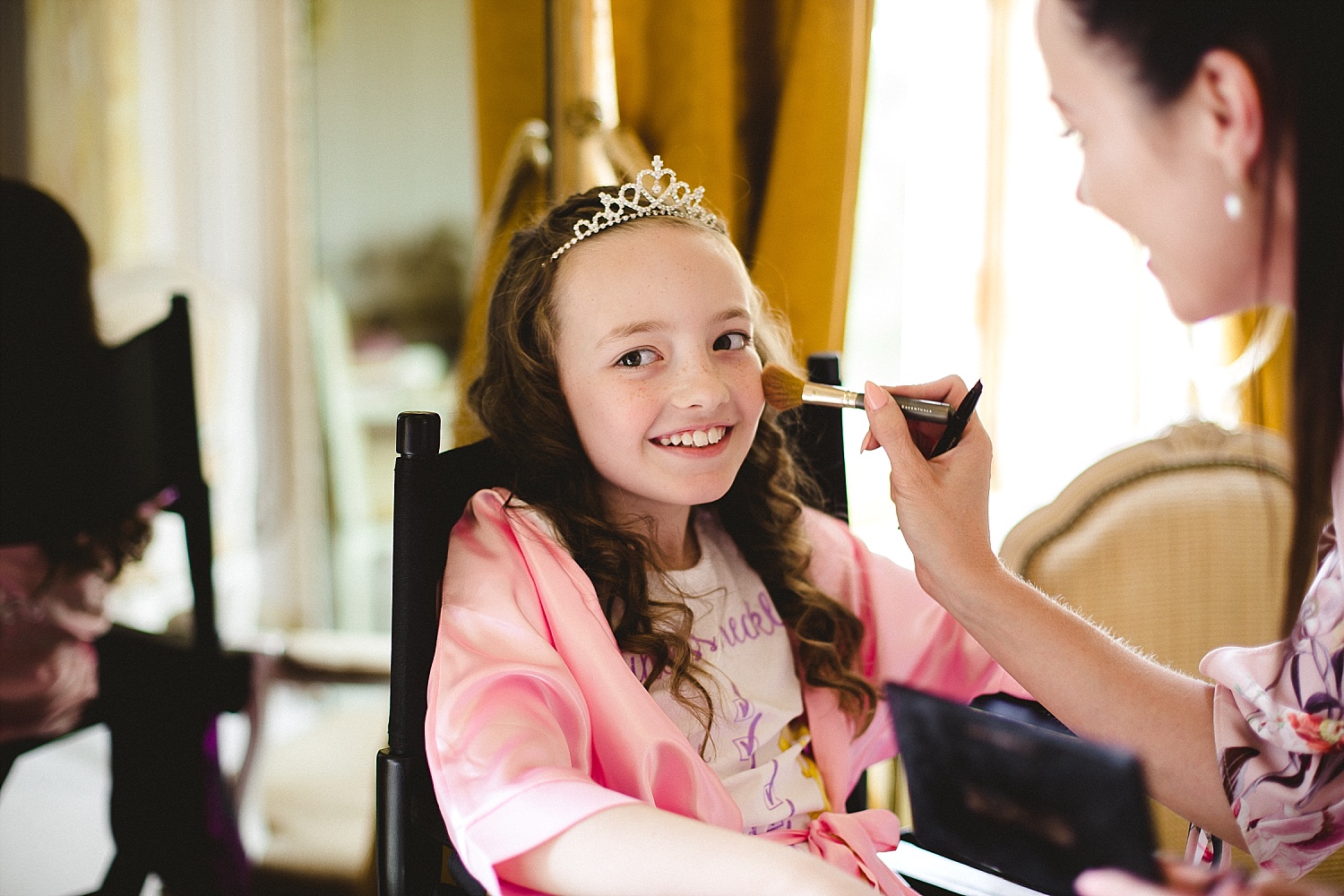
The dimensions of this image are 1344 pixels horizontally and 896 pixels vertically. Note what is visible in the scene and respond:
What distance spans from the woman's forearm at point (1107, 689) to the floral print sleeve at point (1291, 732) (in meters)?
0.02

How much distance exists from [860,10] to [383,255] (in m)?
0.81

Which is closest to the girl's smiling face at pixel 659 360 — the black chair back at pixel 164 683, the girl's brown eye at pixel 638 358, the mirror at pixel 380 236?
the girl's brown eye at pixel 638 358

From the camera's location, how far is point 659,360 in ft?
2.79

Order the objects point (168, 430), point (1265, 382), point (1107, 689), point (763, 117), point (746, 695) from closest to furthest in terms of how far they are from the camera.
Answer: point (1107, 689)
point (746, 695)
point (168, 430)
point (763, 117)
point (1265, 382)

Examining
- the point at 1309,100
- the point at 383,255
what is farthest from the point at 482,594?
the point at 383,255

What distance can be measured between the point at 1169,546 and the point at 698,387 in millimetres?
657

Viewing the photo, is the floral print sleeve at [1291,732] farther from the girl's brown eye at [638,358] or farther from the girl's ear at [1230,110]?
the girl's brown eye at [638,358]

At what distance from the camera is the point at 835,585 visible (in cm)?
103

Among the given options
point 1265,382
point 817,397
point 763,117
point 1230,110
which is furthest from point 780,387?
point 1265,382

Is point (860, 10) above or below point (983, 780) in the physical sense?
above

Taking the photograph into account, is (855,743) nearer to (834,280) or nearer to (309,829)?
(834,280)

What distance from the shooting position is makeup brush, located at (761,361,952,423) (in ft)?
2.63

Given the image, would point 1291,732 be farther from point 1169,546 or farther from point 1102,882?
point 1169,546

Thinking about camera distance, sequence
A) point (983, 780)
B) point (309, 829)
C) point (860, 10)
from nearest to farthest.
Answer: point (983, 780)
point (860, 10)
point (309, 829)
